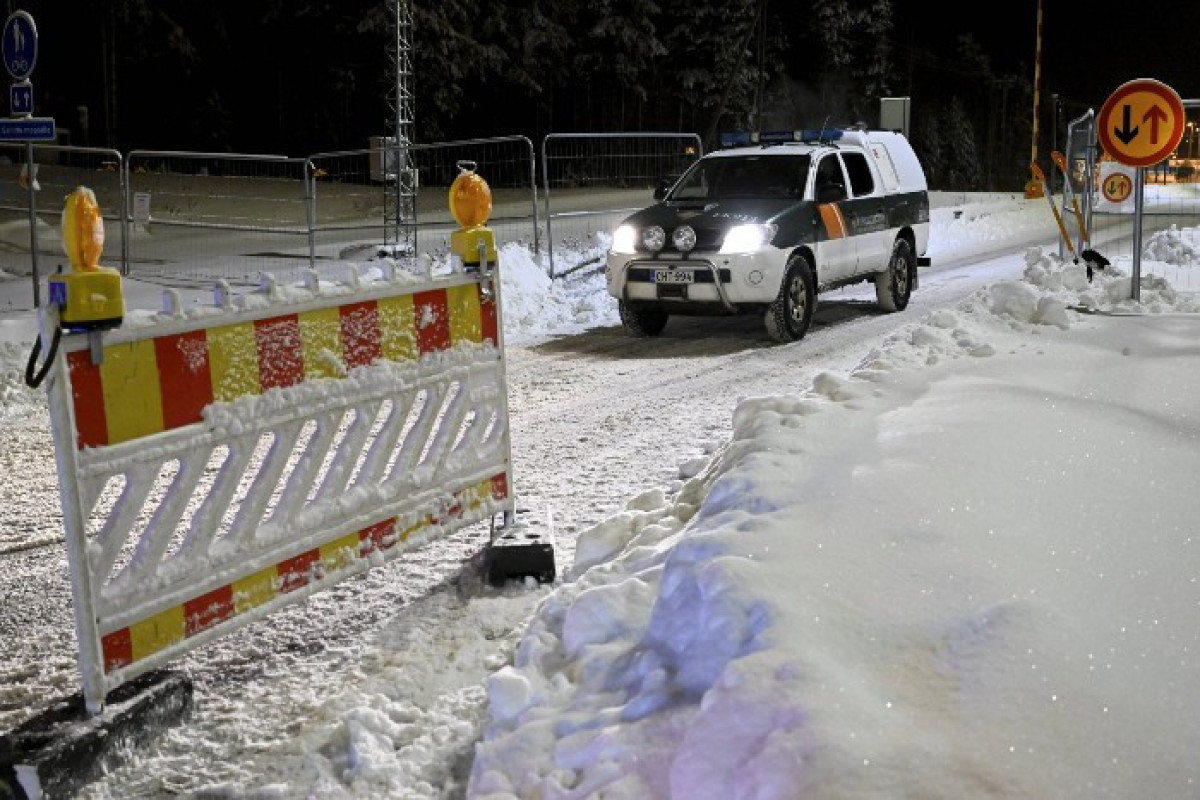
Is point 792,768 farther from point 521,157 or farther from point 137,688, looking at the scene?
point 521,157

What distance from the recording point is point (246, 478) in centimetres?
754

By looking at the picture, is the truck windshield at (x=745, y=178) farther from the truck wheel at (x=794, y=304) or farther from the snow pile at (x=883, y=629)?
the snow pile at (x=883, y=629)

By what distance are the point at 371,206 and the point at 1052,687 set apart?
90.5 ft

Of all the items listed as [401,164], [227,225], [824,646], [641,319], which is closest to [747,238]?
[641,319]

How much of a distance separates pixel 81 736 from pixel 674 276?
359 inches

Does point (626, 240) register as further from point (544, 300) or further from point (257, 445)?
point (257, 445)

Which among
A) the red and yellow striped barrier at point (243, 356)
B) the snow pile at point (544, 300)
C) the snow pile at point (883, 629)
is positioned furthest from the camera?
the snow pile at point (544, 300)

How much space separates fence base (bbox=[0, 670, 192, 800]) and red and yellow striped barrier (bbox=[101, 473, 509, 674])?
0.12 metres

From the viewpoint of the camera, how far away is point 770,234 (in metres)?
12.4

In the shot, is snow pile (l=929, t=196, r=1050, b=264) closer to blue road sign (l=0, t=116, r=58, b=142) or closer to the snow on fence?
blue road sign (l=0, t=116, r=58, b=142)

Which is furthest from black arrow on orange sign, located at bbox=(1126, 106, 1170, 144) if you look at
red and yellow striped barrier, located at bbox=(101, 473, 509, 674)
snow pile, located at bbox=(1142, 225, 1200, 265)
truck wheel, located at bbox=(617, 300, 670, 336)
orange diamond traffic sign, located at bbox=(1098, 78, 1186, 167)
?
red and yellow striped barrier, located at bbox=(101, 473, 509, 674)

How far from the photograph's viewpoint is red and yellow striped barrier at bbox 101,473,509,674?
4.21 m

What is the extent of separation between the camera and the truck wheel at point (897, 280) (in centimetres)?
1485

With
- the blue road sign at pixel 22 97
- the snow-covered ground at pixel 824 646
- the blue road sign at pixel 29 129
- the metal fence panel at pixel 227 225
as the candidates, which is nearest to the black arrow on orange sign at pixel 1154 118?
the snow-covered ground at pixel 824 646
